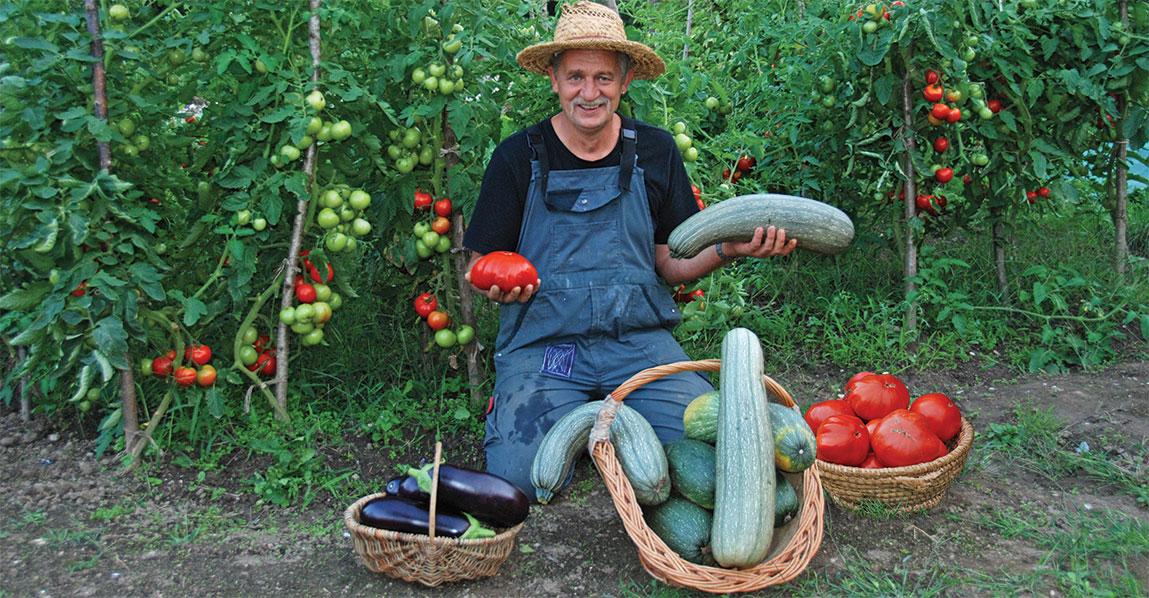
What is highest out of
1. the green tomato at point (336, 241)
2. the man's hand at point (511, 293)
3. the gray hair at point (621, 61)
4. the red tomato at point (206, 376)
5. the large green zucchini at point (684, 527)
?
the gray hair at point (621, 61)

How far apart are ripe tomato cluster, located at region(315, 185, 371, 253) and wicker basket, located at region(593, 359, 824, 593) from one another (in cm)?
150

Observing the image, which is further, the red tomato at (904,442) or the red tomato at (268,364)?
the red tomato at (268,364)

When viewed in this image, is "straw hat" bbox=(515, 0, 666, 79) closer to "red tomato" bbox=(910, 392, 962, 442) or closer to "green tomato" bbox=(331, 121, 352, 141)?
"green tomato" bbox=(331, 121, 352, 141)

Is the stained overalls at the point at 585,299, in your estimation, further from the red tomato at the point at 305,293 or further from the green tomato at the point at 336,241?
the red tomato at the point at 305,293

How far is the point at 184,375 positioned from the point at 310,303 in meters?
0.59

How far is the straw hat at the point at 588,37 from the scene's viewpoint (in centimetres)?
354

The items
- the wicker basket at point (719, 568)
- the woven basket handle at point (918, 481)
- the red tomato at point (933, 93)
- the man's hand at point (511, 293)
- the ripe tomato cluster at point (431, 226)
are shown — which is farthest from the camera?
the red tomato at point (933, 93)

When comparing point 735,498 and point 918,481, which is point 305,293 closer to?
point 735,498

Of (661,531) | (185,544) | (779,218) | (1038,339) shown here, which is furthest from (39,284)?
(1038,339)

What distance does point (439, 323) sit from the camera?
4.16 meters

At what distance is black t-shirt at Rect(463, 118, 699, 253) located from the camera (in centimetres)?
383

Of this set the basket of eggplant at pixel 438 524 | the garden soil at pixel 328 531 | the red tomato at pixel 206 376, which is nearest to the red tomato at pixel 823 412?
the garden soil at pixel 328 531

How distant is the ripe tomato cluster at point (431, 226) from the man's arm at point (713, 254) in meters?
0.97

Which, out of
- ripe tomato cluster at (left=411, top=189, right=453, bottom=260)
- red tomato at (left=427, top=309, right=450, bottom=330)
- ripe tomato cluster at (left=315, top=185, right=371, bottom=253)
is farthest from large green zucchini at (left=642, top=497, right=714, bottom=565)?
ripe tomato cluster at (left=315, top=185, right=371, bottom=253)
